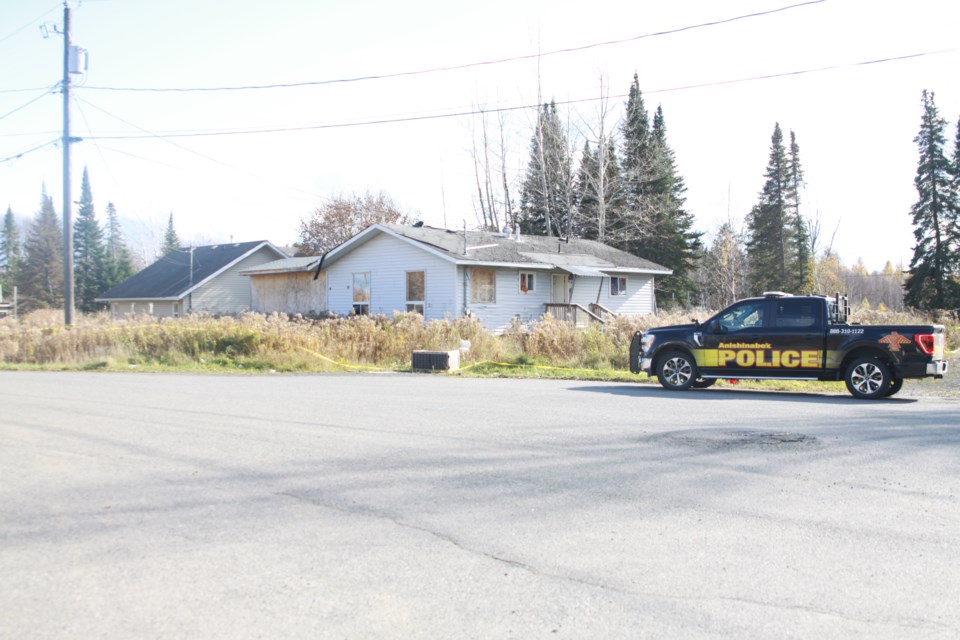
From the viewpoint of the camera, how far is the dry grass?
21.7 m

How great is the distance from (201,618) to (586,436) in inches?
230

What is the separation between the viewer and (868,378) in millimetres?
13953

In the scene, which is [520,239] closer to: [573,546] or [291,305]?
[291,305]

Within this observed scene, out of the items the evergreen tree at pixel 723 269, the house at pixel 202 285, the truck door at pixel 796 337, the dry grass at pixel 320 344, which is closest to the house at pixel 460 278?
the dry grass at pixel 320 344

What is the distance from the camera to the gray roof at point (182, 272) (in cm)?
4931

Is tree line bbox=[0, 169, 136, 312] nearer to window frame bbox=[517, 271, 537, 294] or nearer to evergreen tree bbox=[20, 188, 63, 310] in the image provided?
evergreen tree bbox=[20, 188, 63, 310]

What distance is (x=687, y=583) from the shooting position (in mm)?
4496

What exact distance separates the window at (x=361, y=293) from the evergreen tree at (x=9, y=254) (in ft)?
218

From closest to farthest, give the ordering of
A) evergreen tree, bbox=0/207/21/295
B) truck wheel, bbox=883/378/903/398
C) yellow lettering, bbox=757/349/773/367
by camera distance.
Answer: truck wheel, bbox=883/378/903/398 → yellow lettering, bbox=757/349/773/367 → evergreen tree, bbox=0/207/21/295

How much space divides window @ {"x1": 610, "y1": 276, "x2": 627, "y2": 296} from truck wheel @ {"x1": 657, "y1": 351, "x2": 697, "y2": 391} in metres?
23.1

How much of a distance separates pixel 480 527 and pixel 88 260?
8902cm

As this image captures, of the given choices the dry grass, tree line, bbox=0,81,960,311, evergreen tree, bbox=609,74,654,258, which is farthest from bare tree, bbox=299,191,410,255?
the dry grass

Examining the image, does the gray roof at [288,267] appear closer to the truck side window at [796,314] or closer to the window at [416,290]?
the window at [416,290]

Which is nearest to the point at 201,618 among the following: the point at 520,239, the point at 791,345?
the point at 791,345
